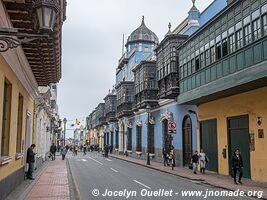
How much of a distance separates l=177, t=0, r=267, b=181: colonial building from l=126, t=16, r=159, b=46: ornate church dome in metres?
24.9

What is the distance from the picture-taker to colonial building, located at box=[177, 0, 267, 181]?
50.5 feet

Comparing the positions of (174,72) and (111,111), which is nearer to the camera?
(174,72)

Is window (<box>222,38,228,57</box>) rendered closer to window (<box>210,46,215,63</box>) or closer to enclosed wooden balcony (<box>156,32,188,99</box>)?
window (<box>210,46,215,63</box>)

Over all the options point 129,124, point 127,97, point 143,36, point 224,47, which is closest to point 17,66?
point 224,47

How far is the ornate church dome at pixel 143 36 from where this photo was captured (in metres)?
47.9

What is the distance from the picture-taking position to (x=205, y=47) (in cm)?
2030

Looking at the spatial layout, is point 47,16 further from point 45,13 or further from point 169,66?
point 169,66

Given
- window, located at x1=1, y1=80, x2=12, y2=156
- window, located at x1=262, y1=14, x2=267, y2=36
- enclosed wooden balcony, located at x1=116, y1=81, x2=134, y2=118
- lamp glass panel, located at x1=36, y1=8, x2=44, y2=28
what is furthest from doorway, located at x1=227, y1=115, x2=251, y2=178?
enclosed wooden balcony, located at x1=116, y1=81, x2=134, y2=118

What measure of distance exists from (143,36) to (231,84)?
107 feet

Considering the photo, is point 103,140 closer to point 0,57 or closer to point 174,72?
point 174,72

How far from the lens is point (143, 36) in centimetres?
4822

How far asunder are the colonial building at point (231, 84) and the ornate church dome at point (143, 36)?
24885 mm

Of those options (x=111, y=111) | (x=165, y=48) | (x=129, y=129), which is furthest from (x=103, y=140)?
(x=165, y=48)

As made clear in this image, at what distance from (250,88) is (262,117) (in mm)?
1436
